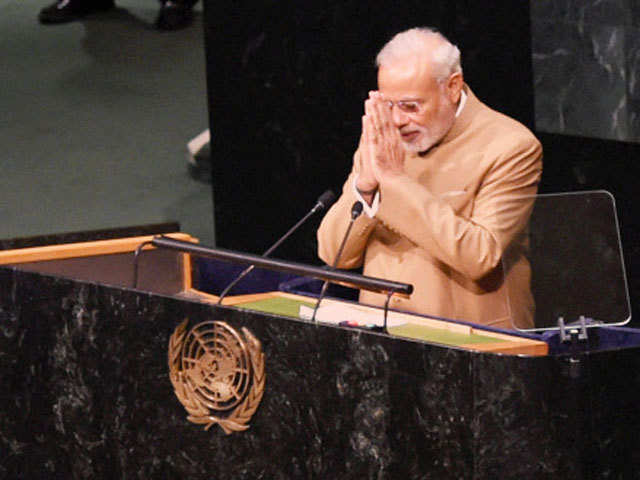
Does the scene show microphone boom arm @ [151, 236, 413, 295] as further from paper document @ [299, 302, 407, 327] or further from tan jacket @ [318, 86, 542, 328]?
tan jacket @ [318, 86, 542, 328]

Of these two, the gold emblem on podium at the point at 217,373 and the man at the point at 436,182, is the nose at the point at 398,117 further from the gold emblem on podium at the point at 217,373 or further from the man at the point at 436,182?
the gold emblem on podium at the point at 217,373

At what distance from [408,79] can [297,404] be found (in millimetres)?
963

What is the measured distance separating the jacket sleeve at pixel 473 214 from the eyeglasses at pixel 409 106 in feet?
0.60

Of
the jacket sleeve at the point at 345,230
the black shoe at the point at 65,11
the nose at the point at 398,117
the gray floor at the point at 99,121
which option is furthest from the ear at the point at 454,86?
the black shoe at the point at 65,11

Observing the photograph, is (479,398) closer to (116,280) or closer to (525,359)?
(525,359)

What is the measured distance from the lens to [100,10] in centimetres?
784

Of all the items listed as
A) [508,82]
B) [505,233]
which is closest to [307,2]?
[508,82]

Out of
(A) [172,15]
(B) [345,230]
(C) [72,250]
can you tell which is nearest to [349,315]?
(B) [345,230]

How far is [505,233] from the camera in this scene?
12.2 feet

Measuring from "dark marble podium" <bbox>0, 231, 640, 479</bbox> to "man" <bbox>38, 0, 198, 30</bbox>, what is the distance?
3.95 m

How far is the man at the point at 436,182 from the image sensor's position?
3822mm

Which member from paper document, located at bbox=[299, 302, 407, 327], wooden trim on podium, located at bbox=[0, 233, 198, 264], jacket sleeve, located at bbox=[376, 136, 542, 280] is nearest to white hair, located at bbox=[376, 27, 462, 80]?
jacket sleeve, located at bbox=[376, 136, 542, 280]

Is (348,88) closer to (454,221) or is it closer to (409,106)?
(409,106)

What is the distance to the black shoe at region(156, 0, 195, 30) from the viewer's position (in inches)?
307
